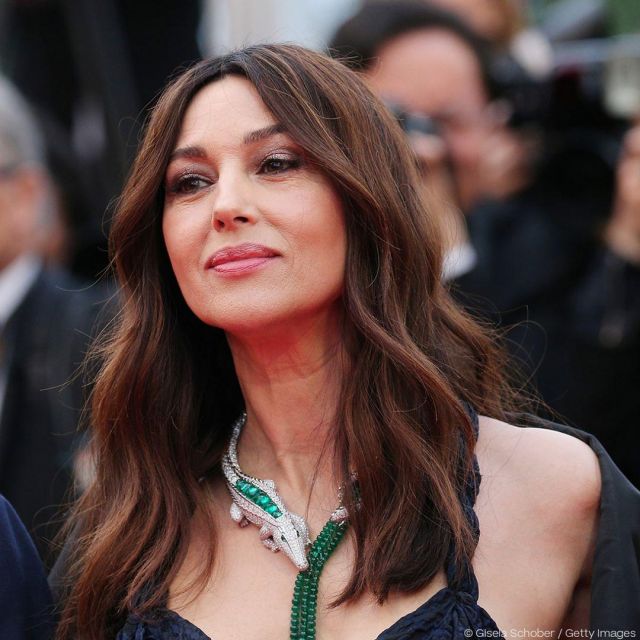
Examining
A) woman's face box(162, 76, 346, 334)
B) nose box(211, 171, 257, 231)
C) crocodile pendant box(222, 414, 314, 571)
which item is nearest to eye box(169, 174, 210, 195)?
woman's face box(162, 76, 346, 334)

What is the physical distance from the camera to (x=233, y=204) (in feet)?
8.86

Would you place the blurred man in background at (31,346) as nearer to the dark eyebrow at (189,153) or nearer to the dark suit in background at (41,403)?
the dark suit in background at (41,403)

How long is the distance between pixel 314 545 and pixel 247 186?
30.6 inches

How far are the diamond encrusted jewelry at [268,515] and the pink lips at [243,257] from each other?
0.49m

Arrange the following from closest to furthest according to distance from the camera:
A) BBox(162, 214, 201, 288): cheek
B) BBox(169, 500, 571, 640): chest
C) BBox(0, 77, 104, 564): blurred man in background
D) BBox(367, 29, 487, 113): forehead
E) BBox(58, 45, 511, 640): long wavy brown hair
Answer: BBox(169, 500, 571, 640): chest, BBox(58, 45, 511, 640): long wavy brown hair, BBox(162, 214, 201, 288): cheek, BBox(0, 77, 104, 564): blurred man in background, BBox(367, 29, 487, 113): forehead

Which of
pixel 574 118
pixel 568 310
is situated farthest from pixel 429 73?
pixel 568 310

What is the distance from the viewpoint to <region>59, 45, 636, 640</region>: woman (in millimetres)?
2660

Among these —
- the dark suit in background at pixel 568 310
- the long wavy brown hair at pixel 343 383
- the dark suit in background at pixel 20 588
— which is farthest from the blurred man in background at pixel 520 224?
the dark suit in background at pixel 20 588

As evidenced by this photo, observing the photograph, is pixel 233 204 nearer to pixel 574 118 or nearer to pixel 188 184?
pixel 188 184

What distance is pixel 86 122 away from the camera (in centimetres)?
546

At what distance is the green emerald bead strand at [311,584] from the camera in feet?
8.59

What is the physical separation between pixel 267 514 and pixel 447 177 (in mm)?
1986

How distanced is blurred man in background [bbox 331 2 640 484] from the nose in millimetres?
1169

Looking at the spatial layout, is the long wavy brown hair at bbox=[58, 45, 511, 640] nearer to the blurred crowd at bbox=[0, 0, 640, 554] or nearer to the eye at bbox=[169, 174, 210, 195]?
the eye at bbox=[169, 174, 210, 195]
